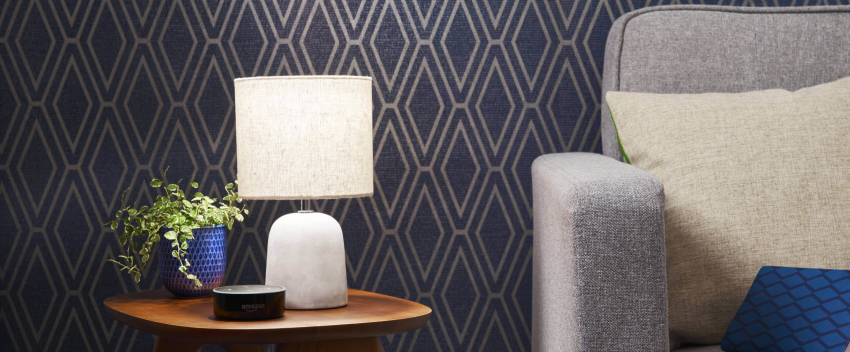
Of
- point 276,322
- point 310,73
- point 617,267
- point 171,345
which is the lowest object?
point 171,345

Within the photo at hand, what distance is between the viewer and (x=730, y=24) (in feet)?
4.51

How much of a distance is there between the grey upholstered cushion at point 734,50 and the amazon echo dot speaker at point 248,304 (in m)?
0.77

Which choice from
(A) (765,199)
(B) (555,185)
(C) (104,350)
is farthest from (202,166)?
(A) (765,199)

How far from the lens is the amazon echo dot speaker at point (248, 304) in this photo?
101 cm

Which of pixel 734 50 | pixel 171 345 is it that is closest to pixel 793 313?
pixel 734 50

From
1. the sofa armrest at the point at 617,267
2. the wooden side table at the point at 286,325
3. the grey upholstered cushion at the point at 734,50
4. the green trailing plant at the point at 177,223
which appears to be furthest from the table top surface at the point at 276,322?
the grey upholstered cushion at the point at 734,50

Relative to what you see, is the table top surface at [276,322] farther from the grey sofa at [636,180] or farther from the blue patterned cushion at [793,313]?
the blue patterned cushion at [793,313]

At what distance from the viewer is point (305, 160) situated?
1.07 meters

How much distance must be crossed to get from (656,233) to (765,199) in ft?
0.93

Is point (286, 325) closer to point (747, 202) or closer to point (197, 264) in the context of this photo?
point (197, 264)

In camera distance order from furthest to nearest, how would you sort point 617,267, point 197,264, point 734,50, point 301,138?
point 734,50 → point 197,264 → point 301,138 → point 617,267

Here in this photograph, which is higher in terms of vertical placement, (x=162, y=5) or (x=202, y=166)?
(x=162, y=5)

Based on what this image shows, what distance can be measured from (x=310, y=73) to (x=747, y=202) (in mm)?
1033

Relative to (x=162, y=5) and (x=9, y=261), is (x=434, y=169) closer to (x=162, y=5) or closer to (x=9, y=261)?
(x=162, y=5)
